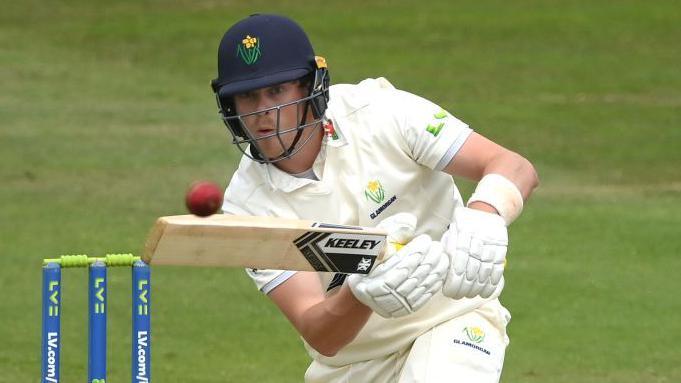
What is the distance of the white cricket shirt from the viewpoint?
400cm

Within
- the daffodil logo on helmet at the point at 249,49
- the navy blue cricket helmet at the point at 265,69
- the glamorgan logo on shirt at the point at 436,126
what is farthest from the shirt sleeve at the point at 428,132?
the daffodil logo on helmet at the point at 249,49

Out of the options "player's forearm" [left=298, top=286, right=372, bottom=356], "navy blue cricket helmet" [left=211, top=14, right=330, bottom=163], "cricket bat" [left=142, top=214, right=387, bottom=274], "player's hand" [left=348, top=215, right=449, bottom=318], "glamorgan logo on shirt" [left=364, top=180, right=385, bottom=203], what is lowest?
"player's forearm" [left=298, top=286, right=372, bottom=356]

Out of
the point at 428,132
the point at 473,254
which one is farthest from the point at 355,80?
the point at 473,254

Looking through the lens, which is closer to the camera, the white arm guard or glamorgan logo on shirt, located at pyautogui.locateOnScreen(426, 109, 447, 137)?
the white arm guard

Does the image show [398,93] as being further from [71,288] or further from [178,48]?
[178,48]

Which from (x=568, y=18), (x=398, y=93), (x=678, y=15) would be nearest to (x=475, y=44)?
(x=568, y=18)

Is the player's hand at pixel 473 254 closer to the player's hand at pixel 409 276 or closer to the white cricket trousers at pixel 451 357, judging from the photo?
the player's hand at pixel 409 276

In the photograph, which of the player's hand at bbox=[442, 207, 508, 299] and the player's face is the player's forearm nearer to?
the player's hand at bbox=[442, 207, 508, 299]

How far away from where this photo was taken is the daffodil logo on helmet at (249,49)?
154 inches

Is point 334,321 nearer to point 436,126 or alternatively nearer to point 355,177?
point 355,177

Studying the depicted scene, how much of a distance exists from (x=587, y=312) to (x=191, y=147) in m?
4.53

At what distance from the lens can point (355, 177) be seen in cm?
405

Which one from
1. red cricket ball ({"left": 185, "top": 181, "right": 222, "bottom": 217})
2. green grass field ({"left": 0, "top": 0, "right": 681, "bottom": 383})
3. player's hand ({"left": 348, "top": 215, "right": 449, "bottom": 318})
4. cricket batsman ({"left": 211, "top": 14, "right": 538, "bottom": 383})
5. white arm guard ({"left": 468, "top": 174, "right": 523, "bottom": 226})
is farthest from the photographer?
green grass field ({"left": 0, "top": 0, "right": 681, "bottom": 383})

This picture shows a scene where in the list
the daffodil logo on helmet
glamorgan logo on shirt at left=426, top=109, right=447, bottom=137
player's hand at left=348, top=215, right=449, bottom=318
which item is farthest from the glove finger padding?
the daffodil logo on helmet
